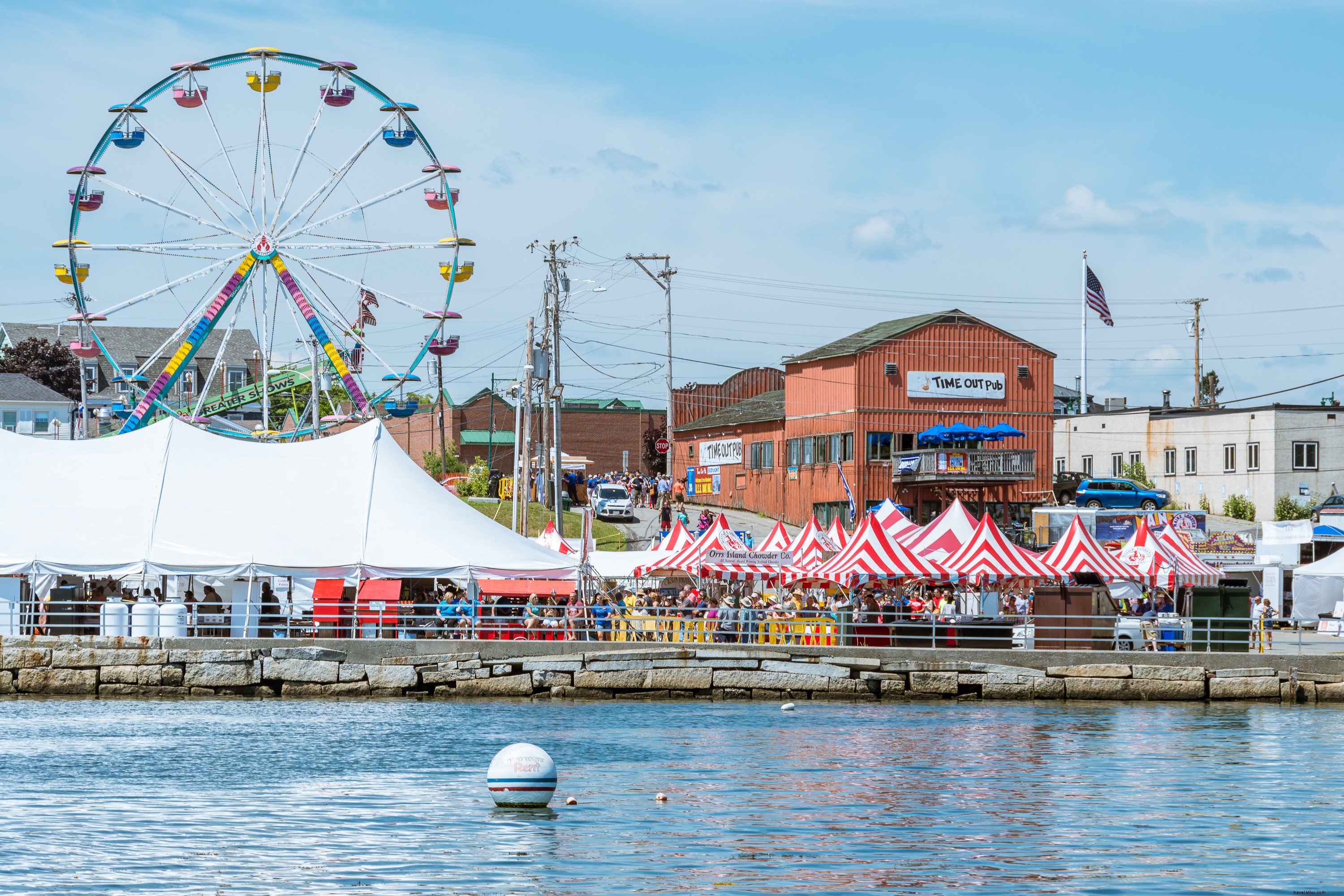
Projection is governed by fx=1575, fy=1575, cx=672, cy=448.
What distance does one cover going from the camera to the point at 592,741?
22438 mm

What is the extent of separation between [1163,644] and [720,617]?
8584mm

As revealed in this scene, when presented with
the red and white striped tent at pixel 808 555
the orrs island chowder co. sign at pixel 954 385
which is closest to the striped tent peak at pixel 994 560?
the red and white striped tent at pixel 808 555

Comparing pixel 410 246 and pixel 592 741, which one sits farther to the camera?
pixel 410 246

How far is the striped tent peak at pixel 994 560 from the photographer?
99.7 ft

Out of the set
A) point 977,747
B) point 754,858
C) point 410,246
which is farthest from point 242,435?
point 754,858

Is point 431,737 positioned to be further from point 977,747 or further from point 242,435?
point 242,435

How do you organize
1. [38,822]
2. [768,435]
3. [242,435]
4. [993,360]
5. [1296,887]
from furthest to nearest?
[768,435] < [993,360] < [242,435] < [38,822] < [1296,887]

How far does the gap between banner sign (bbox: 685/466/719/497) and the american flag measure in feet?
59.9

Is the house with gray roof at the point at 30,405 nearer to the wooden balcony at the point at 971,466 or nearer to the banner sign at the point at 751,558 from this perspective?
the wooden balcony at the point at 971,466

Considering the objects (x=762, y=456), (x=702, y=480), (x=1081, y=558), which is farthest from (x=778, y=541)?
(x=702, y=480)

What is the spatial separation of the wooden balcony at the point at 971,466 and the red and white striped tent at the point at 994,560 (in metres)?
25.9

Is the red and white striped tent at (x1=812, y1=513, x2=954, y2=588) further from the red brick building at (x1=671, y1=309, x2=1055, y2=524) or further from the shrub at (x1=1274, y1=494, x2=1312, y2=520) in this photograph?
the shrub at (x1=1274, y1=494, x2=1312, y2=520)

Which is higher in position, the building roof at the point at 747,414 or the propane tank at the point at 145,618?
the building roof at the point at 747,414

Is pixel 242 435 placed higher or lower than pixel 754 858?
higher
